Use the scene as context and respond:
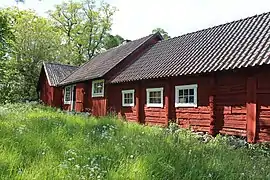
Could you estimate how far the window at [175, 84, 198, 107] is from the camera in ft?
44.1

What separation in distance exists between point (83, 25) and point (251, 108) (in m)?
38.8

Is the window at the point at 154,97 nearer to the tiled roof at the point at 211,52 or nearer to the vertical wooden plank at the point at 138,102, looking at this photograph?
the vertical wooden plank at the point at 138,102

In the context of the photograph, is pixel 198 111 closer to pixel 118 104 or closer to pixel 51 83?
pixel 118 104

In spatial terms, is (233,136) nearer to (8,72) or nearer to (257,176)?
(257,176)

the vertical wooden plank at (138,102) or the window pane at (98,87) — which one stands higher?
the window pane at (98,87)

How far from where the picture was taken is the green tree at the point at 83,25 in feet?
151

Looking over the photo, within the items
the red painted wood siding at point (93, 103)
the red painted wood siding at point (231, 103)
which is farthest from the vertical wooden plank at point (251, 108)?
the red painted wood siding at point (93, 103)

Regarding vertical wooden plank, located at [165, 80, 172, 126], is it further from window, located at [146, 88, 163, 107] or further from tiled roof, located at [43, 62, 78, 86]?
tiled roof, located at [43, 62, 78, 86]

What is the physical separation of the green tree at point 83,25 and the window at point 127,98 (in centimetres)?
2870

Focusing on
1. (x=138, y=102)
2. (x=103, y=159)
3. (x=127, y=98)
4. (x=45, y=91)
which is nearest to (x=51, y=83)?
(x=45, y=91)

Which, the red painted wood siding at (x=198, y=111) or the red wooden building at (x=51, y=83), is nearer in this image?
the red painted wood siding at (x=198, y=111)

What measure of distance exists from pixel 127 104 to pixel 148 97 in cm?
203

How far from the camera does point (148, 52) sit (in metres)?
20.5

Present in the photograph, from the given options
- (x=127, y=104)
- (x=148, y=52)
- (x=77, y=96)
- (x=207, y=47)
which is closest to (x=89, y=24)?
(x=77, y=96)
